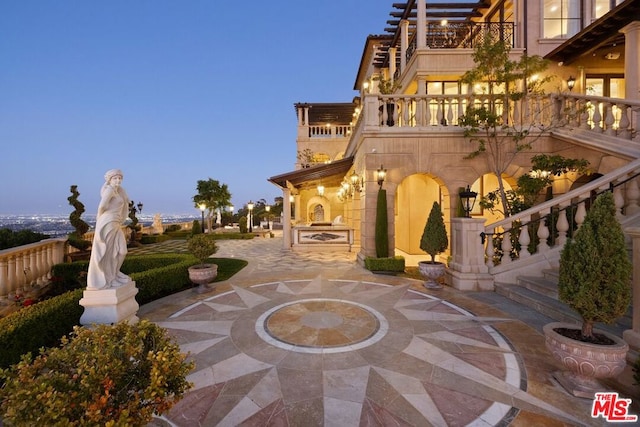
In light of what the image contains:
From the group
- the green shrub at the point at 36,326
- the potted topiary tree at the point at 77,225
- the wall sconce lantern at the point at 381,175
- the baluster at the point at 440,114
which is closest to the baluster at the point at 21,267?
the green shrub at the point at 36,326

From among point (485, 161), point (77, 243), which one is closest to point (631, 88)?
point (485, 161)

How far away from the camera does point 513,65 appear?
8695 mm

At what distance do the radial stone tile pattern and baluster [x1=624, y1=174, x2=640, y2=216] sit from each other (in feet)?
13.8

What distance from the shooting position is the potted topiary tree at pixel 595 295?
123 inches

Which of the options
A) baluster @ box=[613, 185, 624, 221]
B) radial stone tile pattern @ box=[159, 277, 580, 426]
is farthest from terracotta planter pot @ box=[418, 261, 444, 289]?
baluster @ box=[613, 185, 624, 221]

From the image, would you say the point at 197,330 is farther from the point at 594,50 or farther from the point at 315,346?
the point at 594,50

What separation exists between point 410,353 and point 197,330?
12.4ft

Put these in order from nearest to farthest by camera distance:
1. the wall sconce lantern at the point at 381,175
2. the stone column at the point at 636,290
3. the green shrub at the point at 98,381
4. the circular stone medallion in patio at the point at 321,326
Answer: the green shrub at the point at 98,381 → the stone column at the point at 636,290 → the circular stone medallion in patio at the point at 321,326 → the wall sconce lantern at the point at 381,175

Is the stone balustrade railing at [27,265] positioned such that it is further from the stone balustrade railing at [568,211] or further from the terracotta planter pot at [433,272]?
the stone balustrade railing at [568,211]

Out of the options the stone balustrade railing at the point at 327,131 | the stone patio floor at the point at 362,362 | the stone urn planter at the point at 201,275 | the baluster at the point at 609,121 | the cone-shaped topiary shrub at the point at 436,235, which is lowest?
the stone patio floor at the point at 362,362

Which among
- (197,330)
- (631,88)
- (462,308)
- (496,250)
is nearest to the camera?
(197,330)

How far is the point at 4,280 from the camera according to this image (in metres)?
6.29

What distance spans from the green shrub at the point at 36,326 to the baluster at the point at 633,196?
11.7 m

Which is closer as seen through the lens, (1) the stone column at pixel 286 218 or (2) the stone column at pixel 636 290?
(2) the stone column at pixel 636 290
